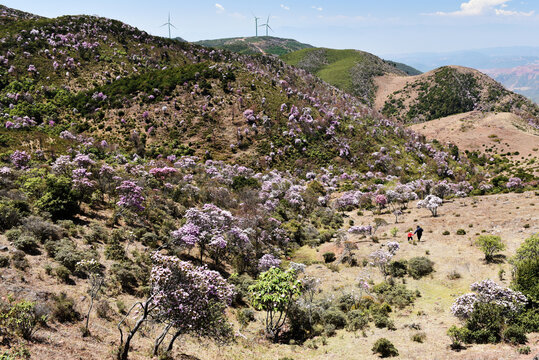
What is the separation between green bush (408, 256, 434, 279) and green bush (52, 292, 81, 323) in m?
27.7

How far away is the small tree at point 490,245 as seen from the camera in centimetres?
2694

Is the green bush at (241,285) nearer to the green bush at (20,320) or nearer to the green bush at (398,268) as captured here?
the green bush at (398,268)

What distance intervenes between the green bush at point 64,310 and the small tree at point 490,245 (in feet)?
109

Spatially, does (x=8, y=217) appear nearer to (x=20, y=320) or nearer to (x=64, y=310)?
(x=64, y=310)

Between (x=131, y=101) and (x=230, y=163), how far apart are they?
33.4 metres

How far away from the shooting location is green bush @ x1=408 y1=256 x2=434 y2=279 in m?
28.2

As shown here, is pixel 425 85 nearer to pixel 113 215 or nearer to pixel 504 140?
pixel 504 140

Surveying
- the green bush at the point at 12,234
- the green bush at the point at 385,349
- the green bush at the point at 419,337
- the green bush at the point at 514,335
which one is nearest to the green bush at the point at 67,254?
the green bush at the point at 12,234

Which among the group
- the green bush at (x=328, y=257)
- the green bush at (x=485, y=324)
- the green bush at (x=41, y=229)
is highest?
the green bush at (x=41, y=229)

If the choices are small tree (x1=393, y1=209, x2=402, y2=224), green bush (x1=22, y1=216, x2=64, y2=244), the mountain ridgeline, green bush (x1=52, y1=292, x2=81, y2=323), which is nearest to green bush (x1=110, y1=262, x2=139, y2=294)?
green bush (x1=52, y1=292, x2=81, y2=323)

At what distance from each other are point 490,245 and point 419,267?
260 inches

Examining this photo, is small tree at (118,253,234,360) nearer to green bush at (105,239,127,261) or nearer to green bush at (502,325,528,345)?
green bush at (105,239,127,261)

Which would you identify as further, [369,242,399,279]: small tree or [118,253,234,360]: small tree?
[369,242,399,279]: small tree

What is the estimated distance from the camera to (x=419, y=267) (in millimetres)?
28438
